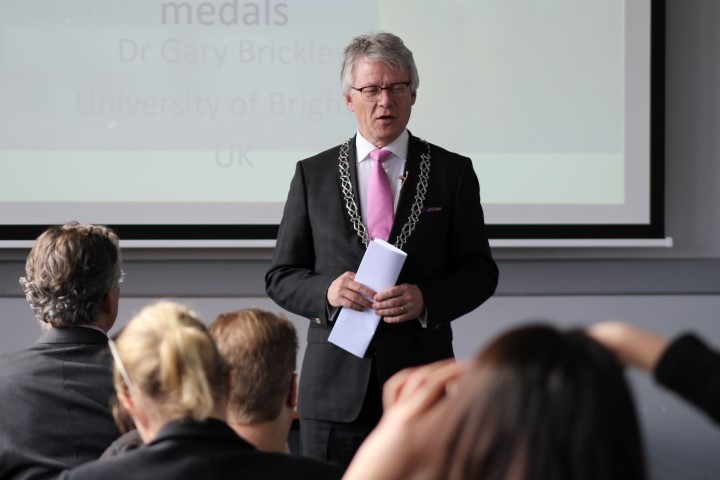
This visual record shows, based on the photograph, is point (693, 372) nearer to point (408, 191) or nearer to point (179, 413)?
point (179, 413)

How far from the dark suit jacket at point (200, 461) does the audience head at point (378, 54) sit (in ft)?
3.92

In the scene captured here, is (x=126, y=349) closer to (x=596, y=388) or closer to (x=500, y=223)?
(x=596, y=388)

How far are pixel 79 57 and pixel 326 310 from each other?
7.01 ft

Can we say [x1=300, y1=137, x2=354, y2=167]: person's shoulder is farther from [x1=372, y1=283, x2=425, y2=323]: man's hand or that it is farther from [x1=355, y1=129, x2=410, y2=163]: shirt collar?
[x1=372, y1=283, x2=425, y2=323]: man's hand

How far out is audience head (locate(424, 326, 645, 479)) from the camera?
68 cm

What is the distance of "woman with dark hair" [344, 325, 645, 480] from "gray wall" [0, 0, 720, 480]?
319 centimetres

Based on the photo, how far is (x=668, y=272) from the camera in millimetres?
3980

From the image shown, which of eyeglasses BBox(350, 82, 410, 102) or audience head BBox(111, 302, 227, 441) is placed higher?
eyeglasses BBox(350, 82, 410, 102)

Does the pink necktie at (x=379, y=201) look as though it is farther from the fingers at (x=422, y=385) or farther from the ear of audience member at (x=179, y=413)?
the fingers at (x=422, y=385)

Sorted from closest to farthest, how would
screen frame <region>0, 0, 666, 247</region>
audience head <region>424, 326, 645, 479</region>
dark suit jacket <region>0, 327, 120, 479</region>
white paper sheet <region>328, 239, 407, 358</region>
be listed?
1. audience head <region>424, 326, 645, 479</region>
2. dark suit jacket <region>0, 327, 120, 479</region>
3. white paper sheet <region>328, 239, 407, 358</region>
4. screen frame <region>0, 0, 666, 247</region>

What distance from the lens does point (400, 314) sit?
205cm

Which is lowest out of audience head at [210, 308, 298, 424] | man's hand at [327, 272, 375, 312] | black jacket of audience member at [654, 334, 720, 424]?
audience head at [210, 308, 298, 424]

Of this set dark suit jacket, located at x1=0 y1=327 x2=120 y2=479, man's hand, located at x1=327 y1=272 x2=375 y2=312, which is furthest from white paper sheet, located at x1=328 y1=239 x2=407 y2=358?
dark suit jacket, located at x1=0 y1=327 x2=120 y2=479

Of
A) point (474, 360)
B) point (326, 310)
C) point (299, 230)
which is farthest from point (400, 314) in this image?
point (474, 360)
